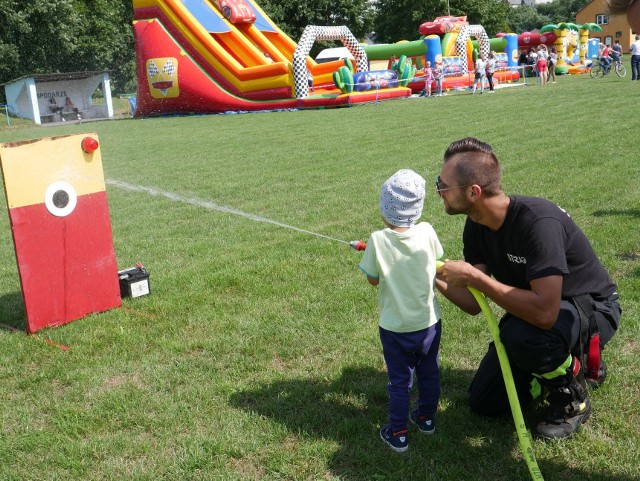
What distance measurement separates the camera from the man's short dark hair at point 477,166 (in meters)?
3.21

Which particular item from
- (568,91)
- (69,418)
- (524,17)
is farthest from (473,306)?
(524,17)

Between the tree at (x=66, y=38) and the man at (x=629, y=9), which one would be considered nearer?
the man at (x=629, y=9)

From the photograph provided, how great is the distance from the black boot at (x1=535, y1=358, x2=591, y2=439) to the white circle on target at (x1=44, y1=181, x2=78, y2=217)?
12.8 feet

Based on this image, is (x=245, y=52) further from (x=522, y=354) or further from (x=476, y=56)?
(x=522, y=354)

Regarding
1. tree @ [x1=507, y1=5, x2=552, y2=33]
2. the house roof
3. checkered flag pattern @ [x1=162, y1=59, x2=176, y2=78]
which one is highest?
tree @ [x1=507, y1=5, x2=552, y2=33]

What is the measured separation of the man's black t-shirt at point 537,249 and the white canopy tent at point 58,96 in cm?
3753

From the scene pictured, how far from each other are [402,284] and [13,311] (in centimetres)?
405

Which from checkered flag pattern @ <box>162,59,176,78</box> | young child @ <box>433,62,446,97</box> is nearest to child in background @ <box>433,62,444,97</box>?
young child @ <box>433,62,446,97</box>

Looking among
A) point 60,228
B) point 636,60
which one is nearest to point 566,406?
point 60,228

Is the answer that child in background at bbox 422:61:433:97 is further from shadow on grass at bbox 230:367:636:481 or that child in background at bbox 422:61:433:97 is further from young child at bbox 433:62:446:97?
shadow on grass at bbox 230:367:636:481

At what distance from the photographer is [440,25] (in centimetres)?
3453

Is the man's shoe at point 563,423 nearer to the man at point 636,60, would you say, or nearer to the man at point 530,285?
the man at point 530,285

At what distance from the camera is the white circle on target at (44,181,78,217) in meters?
5.29

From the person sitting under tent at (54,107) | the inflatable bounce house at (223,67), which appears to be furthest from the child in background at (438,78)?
the person sitting under tent at (54,107)
